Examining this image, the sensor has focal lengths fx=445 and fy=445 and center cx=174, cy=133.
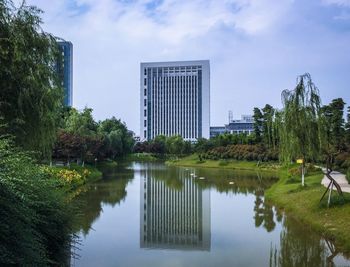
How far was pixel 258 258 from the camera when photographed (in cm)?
1157

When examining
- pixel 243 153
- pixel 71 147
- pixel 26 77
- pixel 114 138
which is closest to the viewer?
pixel 26 77

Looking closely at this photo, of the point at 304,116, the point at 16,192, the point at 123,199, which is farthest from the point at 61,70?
the point at 123,199

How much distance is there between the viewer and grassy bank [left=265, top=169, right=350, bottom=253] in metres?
12.8

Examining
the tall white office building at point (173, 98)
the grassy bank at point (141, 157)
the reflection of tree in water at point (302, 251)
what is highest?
the tall white office building at point (173, 98)

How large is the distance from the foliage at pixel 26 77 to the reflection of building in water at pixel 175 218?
493cm

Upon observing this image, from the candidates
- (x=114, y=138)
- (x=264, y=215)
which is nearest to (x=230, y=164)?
(x=114, y=138)

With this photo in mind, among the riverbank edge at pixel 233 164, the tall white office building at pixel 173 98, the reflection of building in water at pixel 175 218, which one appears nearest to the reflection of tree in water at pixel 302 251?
the reflection of building in water at pixel 175 218

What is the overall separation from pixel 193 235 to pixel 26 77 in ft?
24.6

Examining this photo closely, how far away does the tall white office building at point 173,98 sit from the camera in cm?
11344

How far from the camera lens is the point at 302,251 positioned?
Answer: 39.8ft

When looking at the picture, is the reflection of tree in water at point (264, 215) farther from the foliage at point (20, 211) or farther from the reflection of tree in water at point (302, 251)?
the foliage at point (20, 211)

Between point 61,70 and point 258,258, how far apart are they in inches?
280

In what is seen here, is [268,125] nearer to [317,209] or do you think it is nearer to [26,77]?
[317,209]

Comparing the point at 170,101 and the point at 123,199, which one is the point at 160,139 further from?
the point at 123,199
